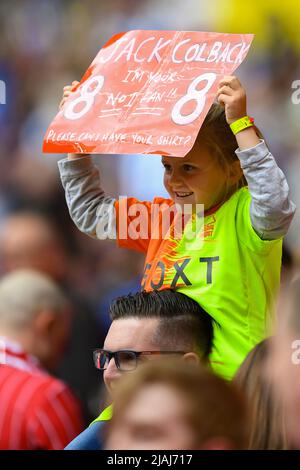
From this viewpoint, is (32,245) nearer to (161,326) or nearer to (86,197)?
(86,197)

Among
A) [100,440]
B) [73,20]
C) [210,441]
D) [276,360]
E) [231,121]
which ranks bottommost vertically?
[100,440]

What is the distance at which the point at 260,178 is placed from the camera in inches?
121

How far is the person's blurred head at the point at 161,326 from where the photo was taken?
3.10 metres

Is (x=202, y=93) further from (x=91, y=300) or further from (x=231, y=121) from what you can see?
(x=91, y=300)

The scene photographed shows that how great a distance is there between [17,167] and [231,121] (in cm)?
224

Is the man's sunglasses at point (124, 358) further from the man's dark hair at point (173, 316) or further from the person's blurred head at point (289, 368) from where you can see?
Result: the person's blurred head at point (289, 368)

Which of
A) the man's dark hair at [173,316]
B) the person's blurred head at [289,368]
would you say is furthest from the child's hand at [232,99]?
the person's blurred head at [289,368]

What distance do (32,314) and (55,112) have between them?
1.86 meters

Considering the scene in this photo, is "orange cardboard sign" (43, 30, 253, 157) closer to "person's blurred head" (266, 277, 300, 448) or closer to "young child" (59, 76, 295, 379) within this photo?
"young child" (59, 76, 295, 379)

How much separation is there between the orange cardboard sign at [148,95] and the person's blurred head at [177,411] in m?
1.25

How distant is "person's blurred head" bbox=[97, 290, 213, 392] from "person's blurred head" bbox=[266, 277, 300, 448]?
3.00 ft

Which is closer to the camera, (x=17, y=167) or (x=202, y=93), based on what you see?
(x=202, y=93)
